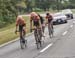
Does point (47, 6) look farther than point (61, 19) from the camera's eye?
Yes

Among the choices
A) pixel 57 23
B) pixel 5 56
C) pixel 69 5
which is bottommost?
pixel 69 5

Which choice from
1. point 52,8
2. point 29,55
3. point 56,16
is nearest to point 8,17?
point 56,16

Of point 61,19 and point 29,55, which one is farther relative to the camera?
point 61,19

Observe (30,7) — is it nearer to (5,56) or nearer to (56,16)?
(56,16)

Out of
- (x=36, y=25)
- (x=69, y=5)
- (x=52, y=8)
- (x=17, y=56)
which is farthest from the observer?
(x=69, y=5)

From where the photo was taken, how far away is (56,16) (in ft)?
146

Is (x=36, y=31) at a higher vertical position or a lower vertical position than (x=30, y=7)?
higher

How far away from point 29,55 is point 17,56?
547 mm

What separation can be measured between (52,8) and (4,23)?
217ft

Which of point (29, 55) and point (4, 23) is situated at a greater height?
point (29, 55)

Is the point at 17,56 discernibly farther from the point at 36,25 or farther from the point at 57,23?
the point at 57,23

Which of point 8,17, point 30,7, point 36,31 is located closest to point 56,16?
point 8,17

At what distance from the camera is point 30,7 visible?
96750 millimetres

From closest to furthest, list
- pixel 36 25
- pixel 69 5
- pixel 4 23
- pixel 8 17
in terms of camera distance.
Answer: pixel 36 25 < pixel 4 23 < pixel 8 17 < pixel 69 5
